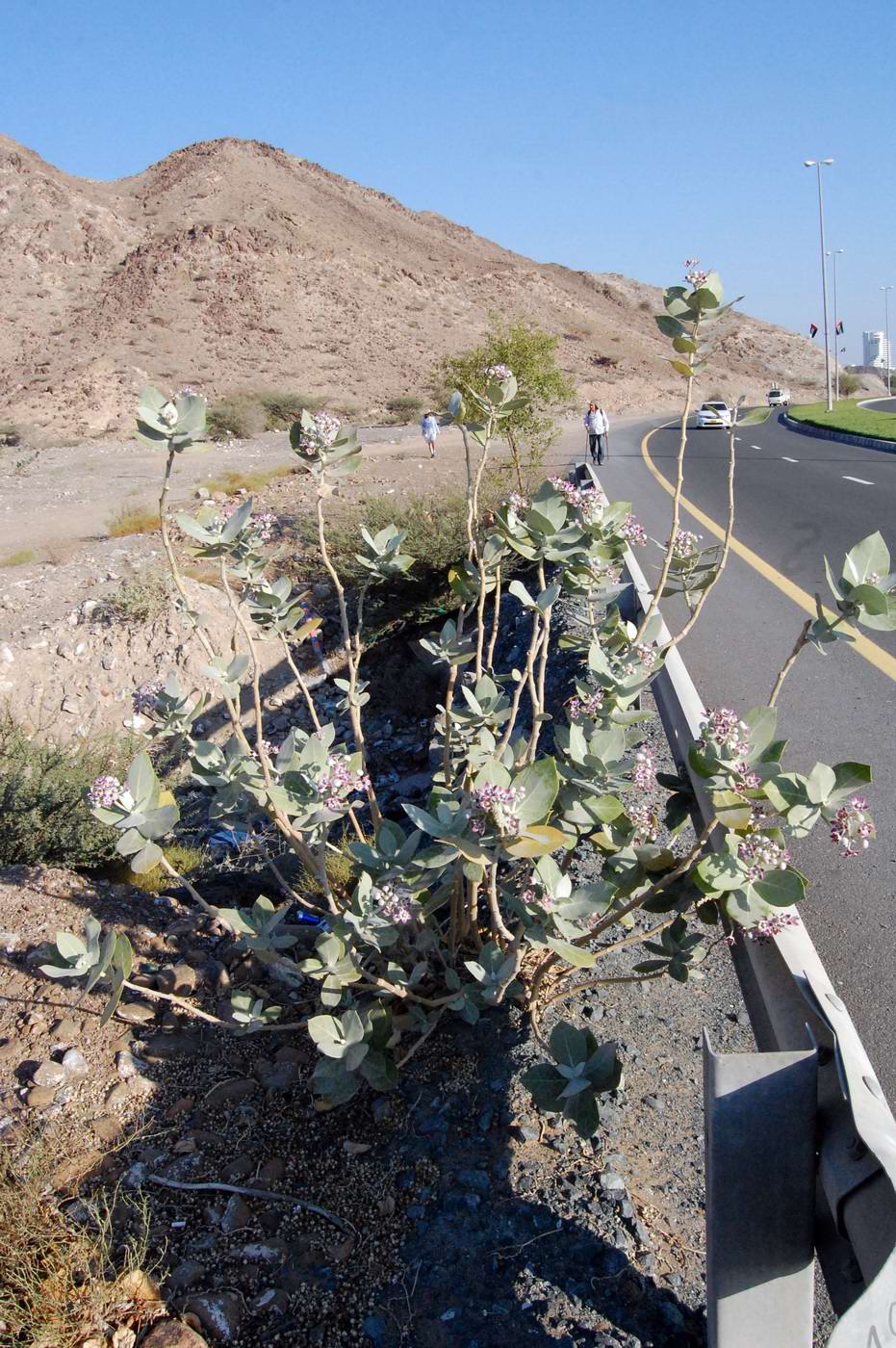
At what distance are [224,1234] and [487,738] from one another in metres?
1.42

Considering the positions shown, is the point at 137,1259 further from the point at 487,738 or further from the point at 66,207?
the point at 66,207

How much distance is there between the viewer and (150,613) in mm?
10250

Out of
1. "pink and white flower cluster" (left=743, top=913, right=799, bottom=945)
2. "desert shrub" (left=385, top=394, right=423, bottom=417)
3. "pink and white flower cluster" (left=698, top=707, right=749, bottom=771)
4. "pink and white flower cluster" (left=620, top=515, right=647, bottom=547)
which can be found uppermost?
"desert shrub" (left=385, top=394, right=423, bottom=417)

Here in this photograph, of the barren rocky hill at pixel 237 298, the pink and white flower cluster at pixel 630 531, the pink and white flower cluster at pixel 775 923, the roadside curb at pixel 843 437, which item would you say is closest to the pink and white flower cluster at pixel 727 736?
the pink and white flower cluster at pixel 775 923

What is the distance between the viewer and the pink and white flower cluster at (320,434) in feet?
9.46

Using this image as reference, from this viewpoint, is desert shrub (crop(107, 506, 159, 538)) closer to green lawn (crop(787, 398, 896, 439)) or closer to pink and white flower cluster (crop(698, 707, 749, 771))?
pink and white flower cluster (crop(698, 707, 749, 771))

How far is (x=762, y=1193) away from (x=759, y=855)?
0.64 meters

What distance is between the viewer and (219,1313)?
2.15m

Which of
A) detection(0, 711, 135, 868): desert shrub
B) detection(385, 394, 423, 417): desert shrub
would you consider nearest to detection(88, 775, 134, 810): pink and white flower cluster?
detection(0, 711, 135, 868): desert shrub

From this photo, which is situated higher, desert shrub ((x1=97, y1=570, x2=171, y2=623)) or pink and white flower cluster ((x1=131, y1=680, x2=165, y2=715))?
pink and white flower cluster ((x1=131, y1=680, x2=165, y2=715))

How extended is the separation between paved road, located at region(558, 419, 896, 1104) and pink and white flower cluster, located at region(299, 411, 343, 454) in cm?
238

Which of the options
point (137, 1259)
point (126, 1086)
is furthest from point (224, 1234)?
point (126, 1086)

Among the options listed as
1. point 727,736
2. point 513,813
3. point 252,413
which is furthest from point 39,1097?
point 252,413

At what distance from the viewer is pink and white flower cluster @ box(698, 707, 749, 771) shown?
2.08 m
